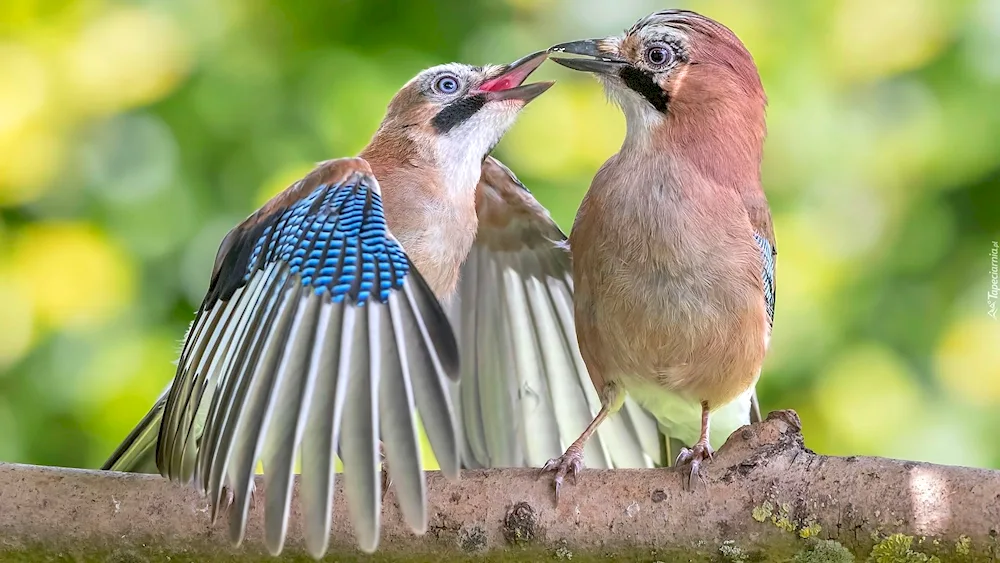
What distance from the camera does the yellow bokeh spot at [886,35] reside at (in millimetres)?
4645

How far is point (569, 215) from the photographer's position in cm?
455

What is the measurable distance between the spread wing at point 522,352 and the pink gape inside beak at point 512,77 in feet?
1.25

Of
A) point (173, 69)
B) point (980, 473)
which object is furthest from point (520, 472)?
point (173, 69)

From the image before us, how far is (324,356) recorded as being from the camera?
8.20 feet

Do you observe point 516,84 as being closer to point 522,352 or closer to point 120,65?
point 522,352

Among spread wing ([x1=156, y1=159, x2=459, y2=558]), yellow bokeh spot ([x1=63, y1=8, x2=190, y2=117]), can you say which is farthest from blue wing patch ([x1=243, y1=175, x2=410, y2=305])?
yellow bokeh spot ([x1=63, y1=8, x2=190, y2=117])

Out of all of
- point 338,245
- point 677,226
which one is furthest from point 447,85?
point 338,245

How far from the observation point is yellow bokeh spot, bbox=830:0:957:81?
15.2 feet

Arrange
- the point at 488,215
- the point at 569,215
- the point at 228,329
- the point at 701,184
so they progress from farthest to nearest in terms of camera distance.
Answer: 1. the point at 569,215
2. the point at 488,215
3. the point at 701,184
4. the point at 228,329

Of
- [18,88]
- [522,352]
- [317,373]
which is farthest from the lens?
[18,88]

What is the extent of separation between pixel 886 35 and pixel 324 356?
10.2ft

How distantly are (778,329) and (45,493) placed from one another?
2.64 m

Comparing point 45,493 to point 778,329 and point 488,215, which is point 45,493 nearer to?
point 488,215

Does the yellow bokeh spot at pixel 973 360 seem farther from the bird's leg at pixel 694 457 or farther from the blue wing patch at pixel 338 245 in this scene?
the blue wing patch at pixel 338 245
